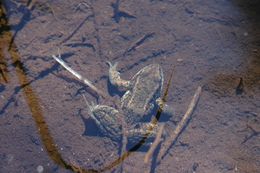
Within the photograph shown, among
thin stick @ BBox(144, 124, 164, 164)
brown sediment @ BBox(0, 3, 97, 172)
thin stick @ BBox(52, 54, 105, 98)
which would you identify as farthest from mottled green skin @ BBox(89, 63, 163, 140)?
brown sediment @ BBox(0, 3, 97, 172)

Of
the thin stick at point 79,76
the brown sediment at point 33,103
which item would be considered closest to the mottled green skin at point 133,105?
the thin stick at point 79,76

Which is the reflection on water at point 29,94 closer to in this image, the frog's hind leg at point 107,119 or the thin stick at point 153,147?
the thin stick at point 153,147

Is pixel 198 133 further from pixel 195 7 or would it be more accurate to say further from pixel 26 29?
pixel 26 29

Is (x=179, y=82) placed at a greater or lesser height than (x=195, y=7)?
lesser

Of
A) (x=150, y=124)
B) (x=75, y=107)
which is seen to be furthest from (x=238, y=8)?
(x=75, y=107)

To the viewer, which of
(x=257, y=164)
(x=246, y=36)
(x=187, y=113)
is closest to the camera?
(x=257, y=164)
